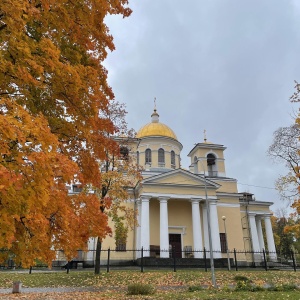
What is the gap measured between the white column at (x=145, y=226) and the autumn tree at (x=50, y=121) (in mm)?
19527

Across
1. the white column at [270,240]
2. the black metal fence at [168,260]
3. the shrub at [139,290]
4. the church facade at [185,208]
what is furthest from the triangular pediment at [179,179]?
the shrub at [139,290]

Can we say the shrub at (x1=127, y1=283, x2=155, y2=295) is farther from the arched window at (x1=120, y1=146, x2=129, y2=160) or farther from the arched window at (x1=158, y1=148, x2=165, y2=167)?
the arched window at (x1=158, y1=148, x2=165, y2=167)

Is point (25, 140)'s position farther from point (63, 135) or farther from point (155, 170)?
point (155, 170)

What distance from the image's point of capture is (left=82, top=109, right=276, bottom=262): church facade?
26172 mm

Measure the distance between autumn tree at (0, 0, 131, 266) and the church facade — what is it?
1691 cm

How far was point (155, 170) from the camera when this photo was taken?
31.9 meters

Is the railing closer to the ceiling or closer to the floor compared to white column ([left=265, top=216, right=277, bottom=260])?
closer to the ceiling

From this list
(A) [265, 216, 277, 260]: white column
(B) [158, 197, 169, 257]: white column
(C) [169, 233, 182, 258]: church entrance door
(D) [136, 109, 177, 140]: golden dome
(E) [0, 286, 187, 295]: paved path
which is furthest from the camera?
(D) [136, 109, 177, 140]: golden dome

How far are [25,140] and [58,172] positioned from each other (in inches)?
26.6

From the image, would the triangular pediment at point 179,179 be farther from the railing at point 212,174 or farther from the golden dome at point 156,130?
the golden dome at point 156,130

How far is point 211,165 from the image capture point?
3384 centimetres

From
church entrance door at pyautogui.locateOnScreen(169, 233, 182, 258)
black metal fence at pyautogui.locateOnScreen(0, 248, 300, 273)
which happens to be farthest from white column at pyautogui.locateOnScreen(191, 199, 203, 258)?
church entrance door at pyautogui.locateOnScreen(169, 233, 182, 258)

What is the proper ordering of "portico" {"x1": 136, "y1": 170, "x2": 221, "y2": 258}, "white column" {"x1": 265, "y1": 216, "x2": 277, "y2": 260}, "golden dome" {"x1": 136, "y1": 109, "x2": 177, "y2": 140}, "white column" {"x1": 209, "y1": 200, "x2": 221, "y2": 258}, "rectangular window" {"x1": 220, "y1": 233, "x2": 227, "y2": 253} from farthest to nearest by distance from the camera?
"golden dome" {"x1": 136, "y1": 109, "x2": 177, "y2": 140}
"white column" {"x1": 265, "y1": 216, "x2": 277, "y2": 260}
"rectangular window" {"x1": 220, "y1": 233, "x2": 227, "y2": 253}
"white column" {"x1": 209, "y1": 200, "x2": 221, "y2": 258}
"portico" {"x1": 136, "y1": 170, "x2": 221, "y2": 258}

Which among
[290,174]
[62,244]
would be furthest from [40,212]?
[290,174]
